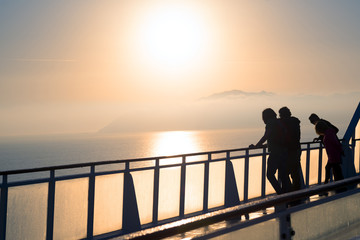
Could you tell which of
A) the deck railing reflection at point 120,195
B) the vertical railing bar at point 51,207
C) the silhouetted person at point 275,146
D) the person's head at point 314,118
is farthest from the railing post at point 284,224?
the person's head at point 314,118

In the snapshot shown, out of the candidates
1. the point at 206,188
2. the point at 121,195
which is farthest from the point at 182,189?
the point at 121,195

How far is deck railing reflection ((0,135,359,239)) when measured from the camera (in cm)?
610

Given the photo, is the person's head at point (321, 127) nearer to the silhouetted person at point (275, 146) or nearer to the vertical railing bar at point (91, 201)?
the silhouetted person at point (275, 146)

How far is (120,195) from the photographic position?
7.47 meters

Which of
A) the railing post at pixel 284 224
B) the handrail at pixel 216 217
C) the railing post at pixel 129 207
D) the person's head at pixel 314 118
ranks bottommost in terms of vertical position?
the railing post at pixel 129 207

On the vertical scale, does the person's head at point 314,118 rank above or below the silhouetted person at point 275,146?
above

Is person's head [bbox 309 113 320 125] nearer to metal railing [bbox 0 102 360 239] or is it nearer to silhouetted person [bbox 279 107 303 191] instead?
metal railing [bbox 0 102 360 239]

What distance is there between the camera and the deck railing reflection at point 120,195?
6.10m

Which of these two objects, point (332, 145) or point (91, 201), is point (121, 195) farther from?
point (332, 145)

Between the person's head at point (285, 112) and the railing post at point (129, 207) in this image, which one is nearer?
the railing post at point (129, 207)

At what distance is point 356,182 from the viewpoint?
429 centimetres

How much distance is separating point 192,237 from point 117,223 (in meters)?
5.05

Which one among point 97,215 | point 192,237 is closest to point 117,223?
point 97,215

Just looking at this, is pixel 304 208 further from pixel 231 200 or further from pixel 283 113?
pixel 231 200
